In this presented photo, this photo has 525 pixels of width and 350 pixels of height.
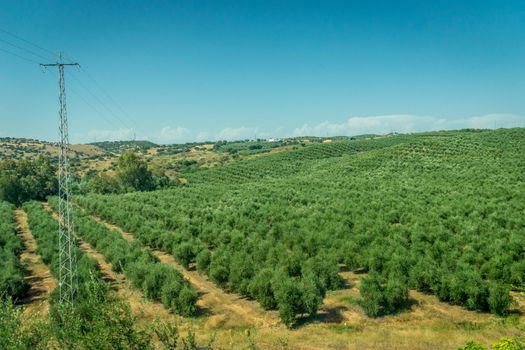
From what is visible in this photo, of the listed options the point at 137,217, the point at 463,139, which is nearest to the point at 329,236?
the point at 137,217

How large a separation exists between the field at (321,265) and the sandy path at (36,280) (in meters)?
0.21

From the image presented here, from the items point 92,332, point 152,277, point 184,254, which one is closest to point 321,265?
point 152,277

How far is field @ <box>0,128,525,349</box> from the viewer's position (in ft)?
74.4

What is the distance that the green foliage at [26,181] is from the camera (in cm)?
9231

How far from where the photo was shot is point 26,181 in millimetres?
95562

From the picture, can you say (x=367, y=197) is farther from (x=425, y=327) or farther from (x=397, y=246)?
(x=425, y=327)

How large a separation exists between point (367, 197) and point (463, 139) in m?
76.9

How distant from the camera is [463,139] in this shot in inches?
4798

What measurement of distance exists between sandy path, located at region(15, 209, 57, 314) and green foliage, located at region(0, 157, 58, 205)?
48.6 metres

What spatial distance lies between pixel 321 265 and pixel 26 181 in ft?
295

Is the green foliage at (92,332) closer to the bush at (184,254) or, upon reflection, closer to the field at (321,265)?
the field at (321,265)

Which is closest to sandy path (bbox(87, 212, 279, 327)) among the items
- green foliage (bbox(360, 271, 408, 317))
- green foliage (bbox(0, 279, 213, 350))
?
green foliage (bbox(360, 271, 408, 317))

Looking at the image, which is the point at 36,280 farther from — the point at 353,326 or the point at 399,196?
the point at 399,196

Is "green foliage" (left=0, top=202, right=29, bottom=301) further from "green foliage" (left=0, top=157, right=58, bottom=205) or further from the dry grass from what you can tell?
"green foliage" (left=0, top=157, right=58, bottom=205)
